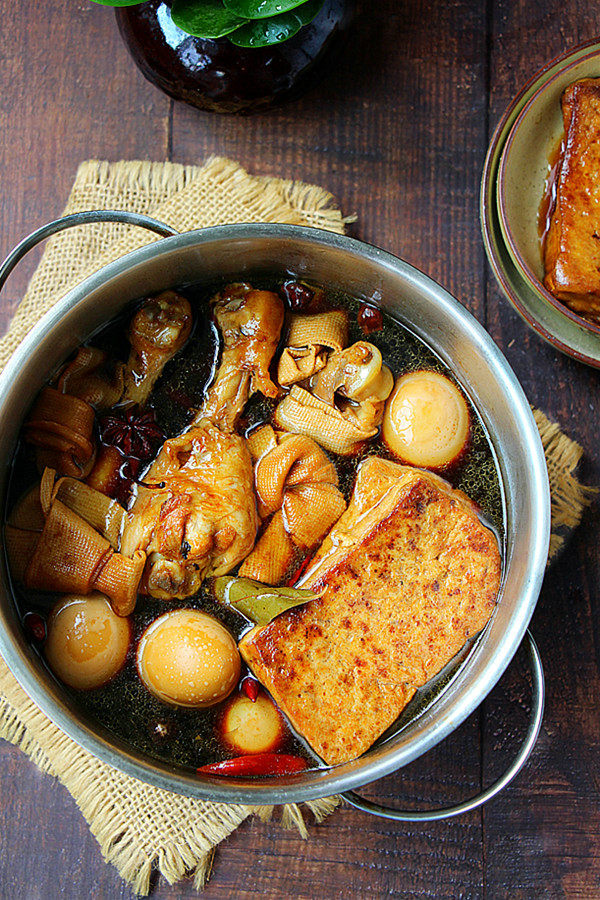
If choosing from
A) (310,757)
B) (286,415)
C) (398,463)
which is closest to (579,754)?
(310,757)

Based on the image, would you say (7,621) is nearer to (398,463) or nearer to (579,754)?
(398,463)

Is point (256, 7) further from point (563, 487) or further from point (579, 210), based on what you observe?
point (563, 487)

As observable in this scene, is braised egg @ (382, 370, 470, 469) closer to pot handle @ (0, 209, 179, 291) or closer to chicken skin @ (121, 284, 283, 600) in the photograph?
chicken skin @ (121, 284, 283, 600)

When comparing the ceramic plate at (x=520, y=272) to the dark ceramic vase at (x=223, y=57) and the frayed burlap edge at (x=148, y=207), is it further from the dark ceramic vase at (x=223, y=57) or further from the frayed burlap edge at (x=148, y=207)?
the dark ceramic vase at (x=223, y=57)


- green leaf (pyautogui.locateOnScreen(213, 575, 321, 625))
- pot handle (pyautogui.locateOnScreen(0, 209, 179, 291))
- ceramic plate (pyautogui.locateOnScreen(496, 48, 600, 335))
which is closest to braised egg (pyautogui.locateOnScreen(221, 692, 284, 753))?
green leaf (pyautogui.locateOnScreen(213, 575, 321, 625))

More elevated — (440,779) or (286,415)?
(286,415)

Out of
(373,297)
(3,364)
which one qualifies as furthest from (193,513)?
(3,364)
